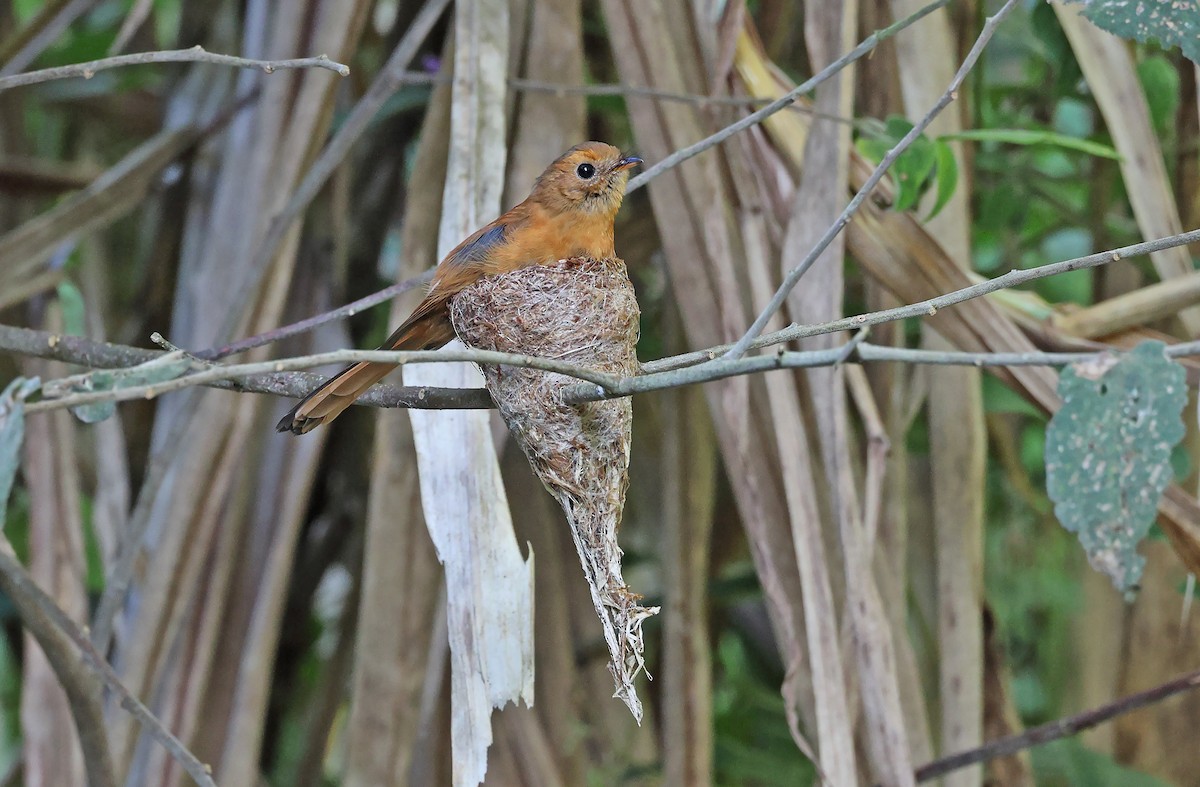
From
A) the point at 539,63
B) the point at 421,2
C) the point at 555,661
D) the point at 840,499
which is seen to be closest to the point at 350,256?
the point at 421,2

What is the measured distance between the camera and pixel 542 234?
201cm

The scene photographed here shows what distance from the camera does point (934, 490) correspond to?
87.3 inches

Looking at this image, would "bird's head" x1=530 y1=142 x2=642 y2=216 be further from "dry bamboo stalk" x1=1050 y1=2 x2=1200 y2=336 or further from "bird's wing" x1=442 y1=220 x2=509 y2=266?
"dry bamboo stalk" x1=1050 y1=2 x2=1200 y2=336

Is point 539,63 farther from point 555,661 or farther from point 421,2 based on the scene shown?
point 555,661

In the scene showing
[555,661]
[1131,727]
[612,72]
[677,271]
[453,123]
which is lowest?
[1131,727]

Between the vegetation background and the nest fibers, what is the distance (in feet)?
0.83

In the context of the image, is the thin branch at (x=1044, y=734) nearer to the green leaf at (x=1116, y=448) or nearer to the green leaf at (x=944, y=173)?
the green leaf at (x=944, y=173)

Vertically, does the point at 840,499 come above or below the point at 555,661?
above

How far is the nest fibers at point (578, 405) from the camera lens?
138 centimetres

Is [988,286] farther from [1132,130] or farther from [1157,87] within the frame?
[1157,87]

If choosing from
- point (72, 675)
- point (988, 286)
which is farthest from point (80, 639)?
point (988, 286)

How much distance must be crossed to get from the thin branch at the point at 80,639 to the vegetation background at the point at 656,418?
1.26 feet

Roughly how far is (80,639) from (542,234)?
952mm

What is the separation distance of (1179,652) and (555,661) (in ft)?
4.49
